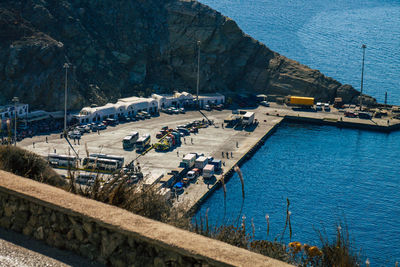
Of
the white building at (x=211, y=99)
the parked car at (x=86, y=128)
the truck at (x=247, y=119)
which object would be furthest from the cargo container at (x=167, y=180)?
the white building at (x=211, y=99)

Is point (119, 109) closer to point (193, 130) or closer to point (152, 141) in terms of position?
point (193, 130)

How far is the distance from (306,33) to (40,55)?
97.2 metres

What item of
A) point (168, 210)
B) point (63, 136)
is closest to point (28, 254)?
point (168, 210)

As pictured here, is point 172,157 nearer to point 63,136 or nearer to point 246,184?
point 246,184

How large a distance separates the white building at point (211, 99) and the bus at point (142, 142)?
24.0 m

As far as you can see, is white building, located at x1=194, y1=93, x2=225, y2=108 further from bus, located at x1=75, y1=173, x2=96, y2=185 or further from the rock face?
bus, located at x1=75, y1=173, x2=96, y2=185

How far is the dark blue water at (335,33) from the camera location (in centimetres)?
12169

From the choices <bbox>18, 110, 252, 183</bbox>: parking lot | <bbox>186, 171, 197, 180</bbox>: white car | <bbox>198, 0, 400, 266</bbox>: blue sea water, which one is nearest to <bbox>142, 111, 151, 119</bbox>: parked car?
<bbox>18, 110, 252, 183</bbox>: parking lot

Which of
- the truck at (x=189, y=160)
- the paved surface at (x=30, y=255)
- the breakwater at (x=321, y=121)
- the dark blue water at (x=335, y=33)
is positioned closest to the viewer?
the paved surface at (x=30, y=255)

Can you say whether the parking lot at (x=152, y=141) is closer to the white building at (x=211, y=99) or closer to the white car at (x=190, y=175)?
the white car at (x=190, y=175)

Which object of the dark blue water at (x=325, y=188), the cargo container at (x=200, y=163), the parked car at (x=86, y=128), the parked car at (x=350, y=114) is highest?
the parked car at (x=350, y=114)

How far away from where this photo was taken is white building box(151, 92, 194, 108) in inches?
3098

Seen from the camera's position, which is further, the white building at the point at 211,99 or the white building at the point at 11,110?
the white building at the point at 211,99

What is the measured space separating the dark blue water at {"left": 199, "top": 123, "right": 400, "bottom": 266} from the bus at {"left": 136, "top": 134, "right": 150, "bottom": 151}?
10705 mm
